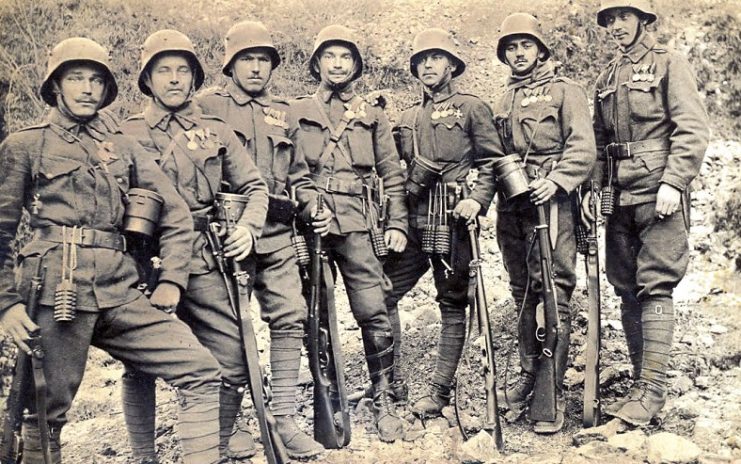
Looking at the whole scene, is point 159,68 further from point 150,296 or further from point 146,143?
point 150,296

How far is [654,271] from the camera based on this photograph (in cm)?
518

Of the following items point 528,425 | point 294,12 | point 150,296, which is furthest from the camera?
point 294,12

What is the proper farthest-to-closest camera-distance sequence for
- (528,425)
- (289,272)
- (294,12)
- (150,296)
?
(294,12) < (528,425) < (289,272) < (150,296)

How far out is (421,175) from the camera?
5.60m

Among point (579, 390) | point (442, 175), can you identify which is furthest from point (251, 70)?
point (579, 390)

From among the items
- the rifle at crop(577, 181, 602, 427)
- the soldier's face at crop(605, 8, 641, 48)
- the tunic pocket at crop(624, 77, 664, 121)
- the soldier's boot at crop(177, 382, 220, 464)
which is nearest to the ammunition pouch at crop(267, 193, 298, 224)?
the soldier's boot at crop(177, 382, 220, 464)

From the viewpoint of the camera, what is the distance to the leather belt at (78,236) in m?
4.01

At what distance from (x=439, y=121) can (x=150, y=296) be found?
2.33 metres

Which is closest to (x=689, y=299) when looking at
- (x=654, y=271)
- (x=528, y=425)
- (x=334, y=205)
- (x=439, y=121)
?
(x=654, y=271)

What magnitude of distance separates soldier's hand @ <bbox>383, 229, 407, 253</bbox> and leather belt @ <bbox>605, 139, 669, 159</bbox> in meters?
1.50

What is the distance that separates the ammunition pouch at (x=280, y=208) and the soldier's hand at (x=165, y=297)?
938 millimetres

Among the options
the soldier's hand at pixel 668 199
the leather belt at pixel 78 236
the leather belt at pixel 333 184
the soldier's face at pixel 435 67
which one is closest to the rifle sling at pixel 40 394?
the leather belt at pixel 78 236

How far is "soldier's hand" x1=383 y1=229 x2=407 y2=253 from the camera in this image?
5.50 m

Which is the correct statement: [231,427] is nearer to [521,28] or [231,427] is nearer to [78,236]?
[78,236]
